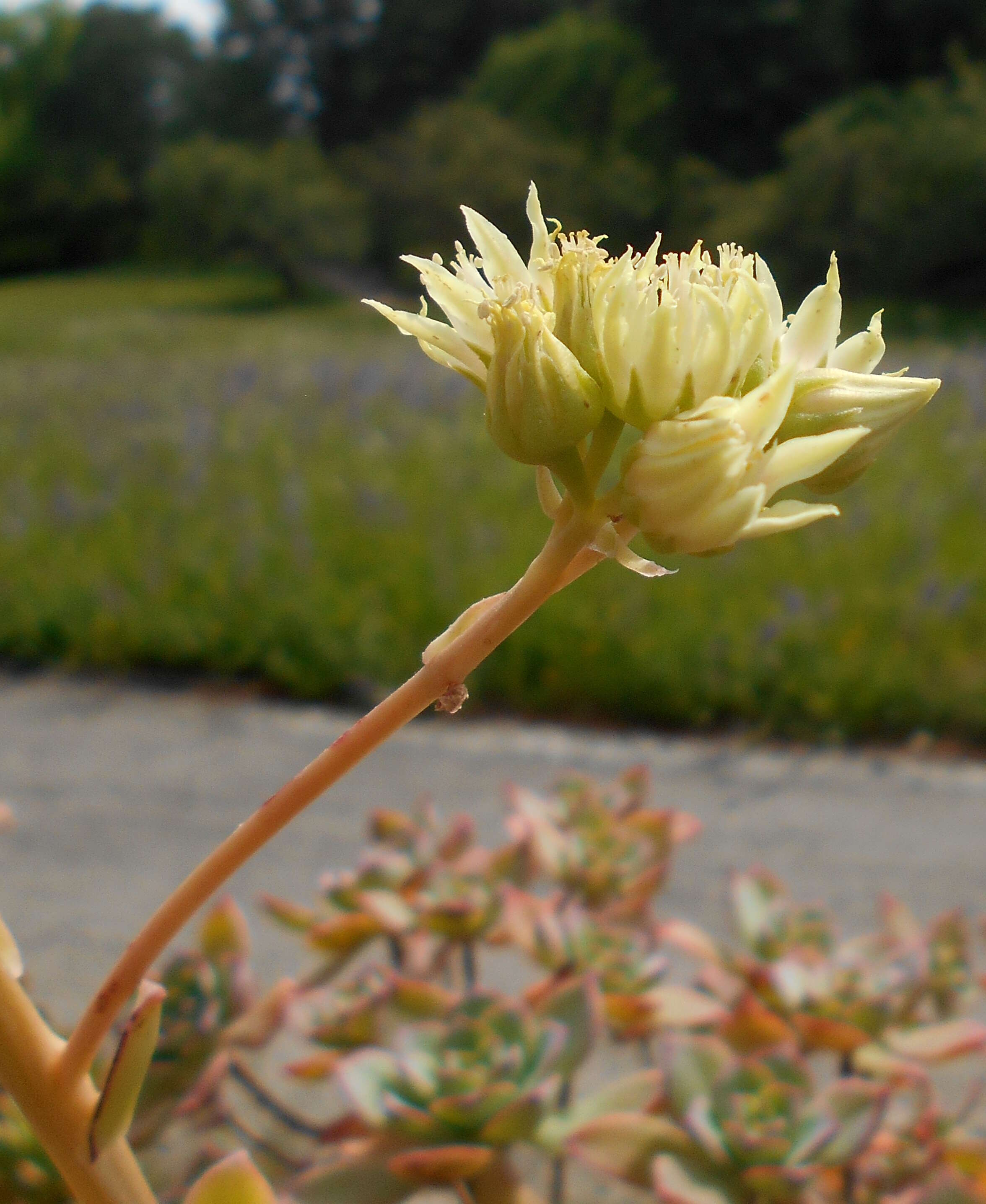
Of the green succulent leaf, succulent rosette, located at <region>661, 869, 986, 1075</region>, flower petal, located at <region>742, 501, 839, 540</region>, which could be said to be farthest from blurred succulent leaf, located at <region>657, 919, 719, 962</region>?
flower petal, located at <region>742, 501, 839, 540</region>

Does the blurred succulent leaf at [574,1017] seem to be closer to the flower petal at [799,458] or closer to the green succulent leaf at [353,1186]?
the green succulent leaf at [353,1186]

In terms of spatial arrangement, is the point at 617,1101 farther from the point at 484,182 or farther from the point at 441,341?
the point at 484,182

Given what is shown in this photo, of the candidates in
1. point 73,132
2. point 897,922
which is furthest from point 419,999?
point 73,132

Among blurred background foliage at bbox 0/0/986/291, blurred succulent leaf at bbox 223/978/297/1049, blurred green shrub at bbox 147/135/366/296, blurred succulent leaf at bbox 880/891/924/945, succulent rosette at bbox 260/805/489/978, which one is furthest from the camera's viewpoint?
blurred green shrub at bbox 147/135/366/296

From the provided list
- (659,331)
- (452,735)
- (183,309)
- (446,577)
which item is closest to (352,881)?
(659,331)

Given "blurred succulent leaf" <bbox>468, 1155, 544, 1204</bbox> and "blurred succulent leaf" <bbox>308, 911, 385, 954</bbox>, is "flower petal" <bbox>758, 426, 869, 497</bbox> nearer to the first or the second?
"blurred succulent leaf" <bbox>468, 1155, 544, 1204</bbox>

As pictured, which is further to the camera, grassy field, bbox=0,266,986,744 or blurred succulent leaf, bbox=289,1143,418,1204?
grassy field, bbox=0,266,986,744

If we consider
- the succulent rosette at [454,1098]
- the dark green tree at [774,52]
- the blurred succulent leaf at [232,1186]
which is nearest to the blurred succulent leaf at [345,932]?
the succulent rosette at [454,1098]
